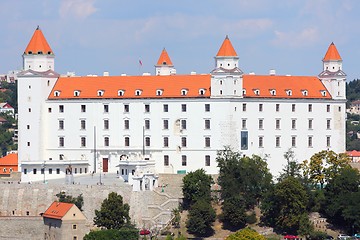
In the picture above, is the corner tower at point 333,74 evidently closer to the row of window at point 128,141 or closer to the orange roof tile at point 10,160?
the row of window at point 128,141

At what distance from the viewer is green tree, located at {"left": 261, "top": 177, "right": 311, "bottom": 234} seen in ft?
348

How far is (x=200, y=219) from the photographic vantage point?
349ft

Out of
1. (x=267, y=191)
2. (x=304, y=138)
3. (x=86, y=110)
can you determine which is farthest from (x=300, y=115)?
(x=86, y=110)

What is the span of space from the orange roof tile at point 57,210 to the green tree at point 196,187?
32.8ft

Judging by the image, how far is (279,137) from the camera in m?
119

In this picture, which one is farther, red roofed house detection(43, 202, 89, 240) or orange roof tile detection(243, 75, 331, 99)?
orange roof tile detection(243, 75, 331, 99)

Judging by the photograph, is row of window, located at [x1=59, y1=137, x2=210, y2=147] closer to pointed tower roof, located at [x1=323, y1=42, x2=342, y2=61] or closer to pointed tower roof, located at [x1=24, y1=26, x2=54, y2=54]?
pointed tower roof, located at [x1=24, y1=26, x2=54, y2=54]

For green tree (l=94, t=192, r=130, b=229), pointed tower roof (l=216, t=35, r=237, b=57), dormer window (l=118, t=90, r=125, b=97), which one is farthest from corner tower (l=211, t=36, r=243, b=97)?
green tree (l=94, t=192, r=130, b=229)

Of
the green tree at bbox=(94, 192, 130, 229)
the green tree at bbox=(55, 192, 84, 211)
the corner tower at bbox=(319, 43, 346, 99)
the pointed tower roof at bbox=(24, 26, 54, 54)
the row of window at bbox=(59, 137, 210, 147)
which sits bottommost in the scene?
the green tree at bbox=(94, 192, 130, 229)

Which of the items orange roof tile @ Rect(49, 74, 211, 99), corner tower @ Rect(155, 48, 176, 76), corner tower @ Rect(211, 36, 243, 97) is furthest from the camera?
corner tower @ Rect(155, 48, 176, 76)

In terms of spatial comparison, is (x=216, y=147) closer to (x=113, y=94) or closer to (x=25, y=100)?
(x=113, y=94)

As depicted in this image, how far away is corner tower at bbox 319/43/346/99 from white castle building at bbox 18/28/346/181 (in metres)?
0.10

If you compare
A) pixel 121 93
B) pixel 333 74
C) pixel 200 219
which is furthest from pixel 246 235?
pixel 333 74

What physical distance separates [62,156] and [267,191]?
2159cm
